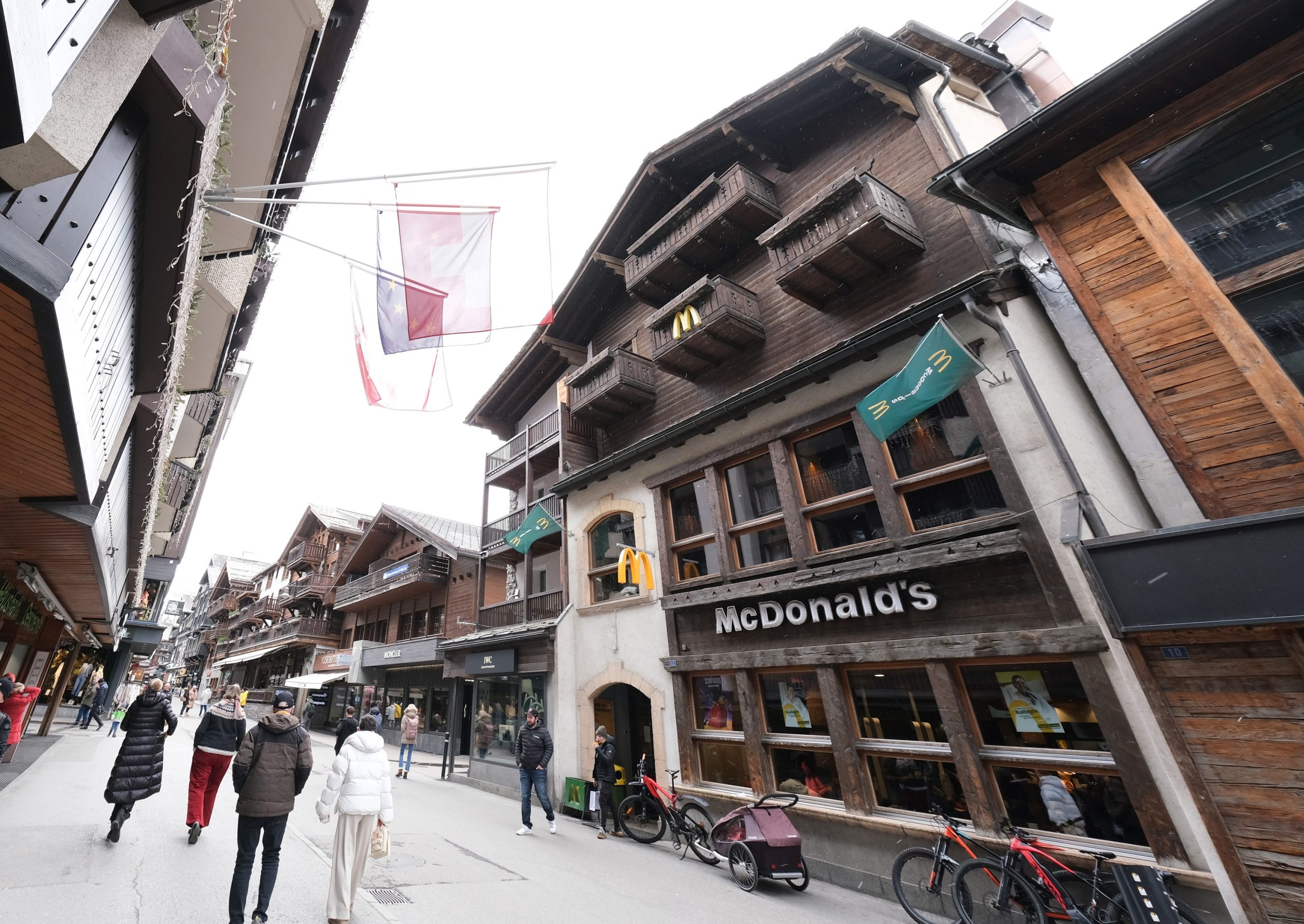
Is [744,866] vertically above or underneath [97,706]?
underneath

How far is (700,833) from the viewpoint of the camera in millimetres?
8656

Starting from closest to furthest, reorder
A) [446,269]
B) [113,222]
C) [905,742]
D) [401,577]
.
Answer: [113,222]
[446,269]
[905,742]
[401,577]

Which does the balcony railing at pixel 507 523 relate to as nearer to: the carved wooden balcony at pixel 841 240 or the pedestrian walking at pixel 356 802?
the carved wooden balcony at pixel 841 240

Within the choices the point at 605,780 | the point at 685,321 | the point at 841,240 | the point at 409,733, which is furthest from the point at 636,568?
the point at 409,733

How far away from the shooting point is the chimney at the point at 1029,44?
35.7 ft

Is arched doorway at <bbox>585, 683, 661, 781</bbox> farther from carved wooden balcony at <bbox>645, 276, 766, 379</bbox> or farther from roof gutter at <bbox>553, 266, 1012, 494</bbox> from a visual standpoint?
carved wooden balcony at <bbox>645, 276, 766, 379</bbox>

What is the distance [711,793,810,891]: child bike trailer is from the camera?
7.07 metres

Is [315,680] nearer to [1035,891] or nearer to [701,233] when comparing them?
[701,233]

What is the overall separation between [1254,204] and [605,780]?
39.5 feet

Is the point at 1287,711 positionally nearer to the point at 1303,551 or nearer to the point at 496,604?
the point at 1303,551

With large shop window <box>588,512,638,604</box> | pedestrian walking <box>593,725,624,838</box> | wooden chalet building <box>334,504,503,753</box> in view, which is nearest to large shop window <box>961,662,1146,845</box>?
pedestrian walking <box>593,725,624,838</box>

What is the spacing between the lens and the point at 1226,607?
494cm

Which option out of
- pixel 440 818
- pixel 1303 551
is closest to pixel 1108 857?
pixel 1303 551

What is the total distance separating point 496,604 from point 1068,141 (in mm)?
16667
